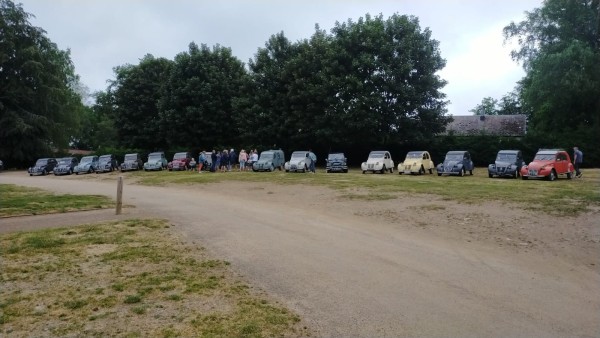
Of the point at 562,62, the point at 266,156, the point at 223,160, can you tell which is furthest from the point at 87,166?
the point at 562,62

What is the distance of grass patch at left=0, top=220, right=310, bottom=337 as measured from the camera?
5.69 m

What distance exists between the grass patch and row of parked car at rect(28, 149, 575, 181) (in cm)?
2348

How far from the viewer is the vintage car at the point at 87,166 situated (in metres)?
41.4

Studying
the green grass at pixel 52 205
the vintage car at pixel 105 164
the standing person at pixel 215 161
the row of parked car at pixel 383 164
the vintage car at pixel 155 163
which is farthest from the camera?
the vintage car at pixel 105 164

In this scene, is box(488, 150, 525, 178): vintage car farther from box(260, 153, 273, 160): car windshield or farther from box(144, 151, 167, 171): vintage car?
box(144, 151, 167, 171): vintage car

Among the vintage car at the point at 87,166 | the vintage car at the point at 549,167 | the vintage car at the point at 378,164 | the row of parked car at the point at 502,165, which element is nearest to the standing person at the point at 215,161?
the vintage car at the point at 378,164

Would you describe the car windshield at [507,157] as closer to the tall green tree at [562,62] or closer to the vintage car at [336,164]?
the vintage car at [336,164]

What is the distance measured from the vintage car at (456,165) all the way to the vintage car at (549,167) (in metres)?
4.40

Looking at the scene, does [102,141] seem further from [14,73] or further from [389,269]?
[389,269]

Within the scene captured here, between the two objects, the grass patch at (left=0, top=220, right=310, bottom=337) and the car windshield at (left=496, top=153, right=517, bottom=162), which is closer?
the grass patch at (left=0, top=220, right=310, bottom=337)

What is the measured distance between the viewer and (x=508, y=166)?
2820 cm

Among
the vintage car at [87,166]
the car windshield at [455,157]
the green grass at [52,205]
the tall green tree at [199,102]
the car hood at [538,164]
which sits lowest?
the green grass at [52,205]

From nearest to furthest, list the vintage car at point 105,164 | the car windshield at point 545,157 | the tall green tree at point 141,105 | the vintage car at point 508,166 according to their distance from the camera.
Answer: the car windshield at point 545,157 < the vintage car at point 508,166 < the vintage car at point 105,164 < the tall green tree at point 141,105

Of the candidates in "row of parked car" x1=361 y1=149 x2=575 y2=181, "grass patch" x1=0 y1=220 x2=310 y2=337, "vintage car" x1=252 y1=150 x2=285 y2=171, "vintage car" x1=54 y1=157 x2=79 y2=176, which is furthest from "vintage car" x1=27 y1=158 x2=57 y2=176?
"grass patch" x1=0 y1=220 x2=310 y2=337
